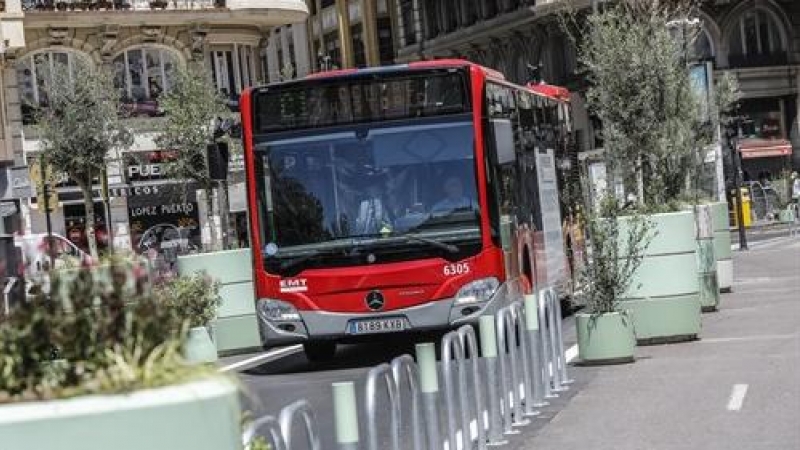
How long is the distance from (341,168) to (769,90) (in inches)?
1756

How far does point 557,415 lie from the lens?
10727 millimetres

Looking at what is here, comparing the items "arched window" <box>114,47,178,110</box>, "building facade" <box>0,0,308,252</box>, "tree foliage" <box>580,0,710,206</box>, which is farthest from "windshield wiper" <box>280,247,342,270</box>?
"arched window" <box>114,47,178,110</box>

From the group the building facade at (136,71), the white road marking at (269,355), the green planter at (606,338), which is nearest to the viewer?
the green planter at (606,338)

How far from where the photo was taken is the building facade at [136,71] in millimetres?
43781

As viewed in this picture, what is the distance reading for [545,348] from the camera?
1175cm

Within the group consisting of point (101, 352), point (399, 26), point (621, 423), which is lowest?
point (621, 423)

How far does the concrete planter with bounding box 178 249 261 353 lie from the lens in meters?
18.6

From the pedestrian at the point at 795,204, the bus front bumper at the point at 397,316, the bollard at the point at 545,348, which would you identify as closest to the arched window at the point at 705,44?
the pedestrian at the point at 795,204

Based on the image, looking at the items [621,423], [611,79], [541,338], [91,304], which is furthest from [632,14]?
[91,304]

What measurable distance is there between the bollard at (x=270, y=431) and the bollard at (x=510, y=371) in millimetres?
5004

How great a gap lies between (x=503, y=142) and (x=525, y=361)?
5030 mm

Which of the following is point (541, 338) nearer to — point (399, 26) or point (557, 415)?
point (557, 415)

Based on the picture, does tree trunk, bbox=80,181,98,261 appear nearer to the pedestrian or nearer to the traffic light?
the pedestrian

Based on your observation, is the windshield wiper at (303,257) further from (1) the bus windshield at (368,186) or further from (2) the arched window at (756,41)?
(2) the arched window at (756,41)
